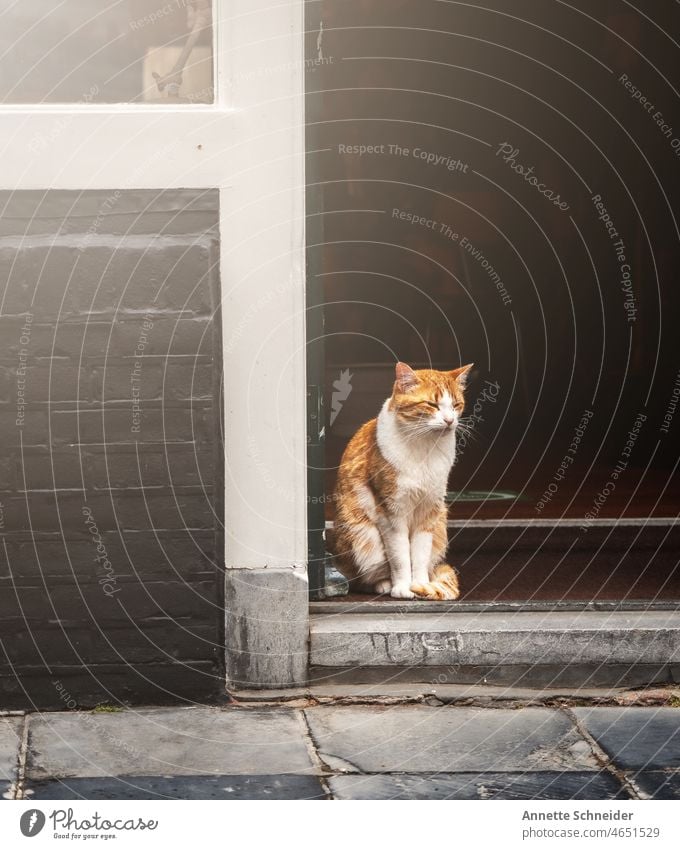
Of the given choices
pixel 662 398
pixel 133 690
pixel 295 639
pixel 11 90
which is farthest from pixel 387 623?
pixel 662 398

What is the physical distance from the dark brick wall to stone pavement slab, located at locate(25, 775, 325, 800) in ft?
2.10

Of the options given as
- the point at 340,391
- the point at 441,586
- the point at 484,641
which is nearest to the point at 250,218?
the point at 441,586

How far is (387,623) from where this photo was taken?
4.12 metres

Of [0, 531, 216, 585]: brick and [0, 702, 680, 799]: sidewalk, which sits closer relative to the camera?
[0, 702, 680, 799]: sidewalk

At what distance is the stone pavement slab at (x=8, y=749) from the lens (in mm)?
3289

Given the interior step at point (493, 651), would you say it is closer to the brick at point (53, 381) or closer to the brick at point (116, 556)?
the brick at point (116, 556)

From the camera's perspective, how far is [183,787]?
3.27m

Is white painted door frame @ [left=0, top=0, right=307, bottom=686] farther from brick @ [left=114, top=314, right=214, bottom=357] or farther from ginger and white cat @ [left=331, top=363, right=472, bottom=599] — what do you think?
ginger and white cat @ [left=331, top=363, right=472, bottom=599]

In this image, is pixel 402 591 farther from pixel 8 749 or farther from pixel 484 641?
pixel 8 749

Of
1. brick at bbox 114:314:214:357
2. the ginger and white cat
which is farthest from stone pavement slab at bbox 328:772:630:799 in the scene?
brick at bbox 114:314:214:357

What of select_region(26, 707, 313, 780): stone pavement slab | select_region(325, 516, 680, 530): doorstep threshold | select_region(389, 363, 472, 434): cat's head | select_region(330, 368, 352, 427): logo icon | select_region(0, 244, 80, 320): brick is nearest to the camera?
select_region(26, 707, 313, 780): stone pavement slab

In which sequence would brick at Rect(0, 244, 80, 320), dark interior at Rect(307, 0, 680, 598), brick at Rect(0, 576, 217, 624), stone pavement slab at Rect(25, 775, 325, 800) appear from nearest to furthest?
stone pavement slab at Rect(25, 775, 325, 800) → brick at Rect(0, 244, 80, 320) → brick at Rect(0, 576, 217, 624) → dark interior at Rect(307, 0, 680, 598)

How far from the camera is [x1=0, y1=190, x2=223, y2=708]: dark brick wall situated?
379 cm
